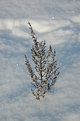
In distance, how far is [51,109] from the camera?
2033 centimetres

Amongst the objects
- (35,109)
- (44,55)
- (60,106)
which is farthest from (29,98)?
(44,55)

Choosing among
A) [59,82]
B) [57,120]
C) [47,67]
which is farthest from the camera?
[59,82]

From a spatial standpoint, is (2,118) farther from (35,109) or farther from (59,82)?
(59,82)

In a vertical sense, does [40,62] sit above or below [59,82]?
above

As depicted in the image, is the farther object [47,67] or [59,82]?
[59,82]

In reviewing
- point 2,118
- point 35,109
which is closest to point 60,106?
point 35,109

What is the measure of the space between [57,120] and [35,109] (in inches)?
106

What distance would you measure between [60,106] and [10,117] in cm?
455

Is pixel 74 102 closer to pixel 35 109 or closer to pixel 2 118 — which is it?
pixel 35 109

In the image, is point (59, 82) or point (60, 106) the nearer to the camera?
point (60, 106)

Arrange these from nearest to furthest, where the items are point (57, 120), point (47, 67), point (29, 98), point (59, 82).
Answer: point (57, 120) < point (47, 67) < point (29, 98) < point (59, 82)

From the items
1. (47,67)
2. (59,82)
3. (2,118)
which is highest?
(47,67)

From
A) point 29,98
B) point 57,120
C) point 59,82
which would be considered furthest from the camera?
point 59,82

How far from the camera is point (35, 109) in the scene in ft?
68.0
